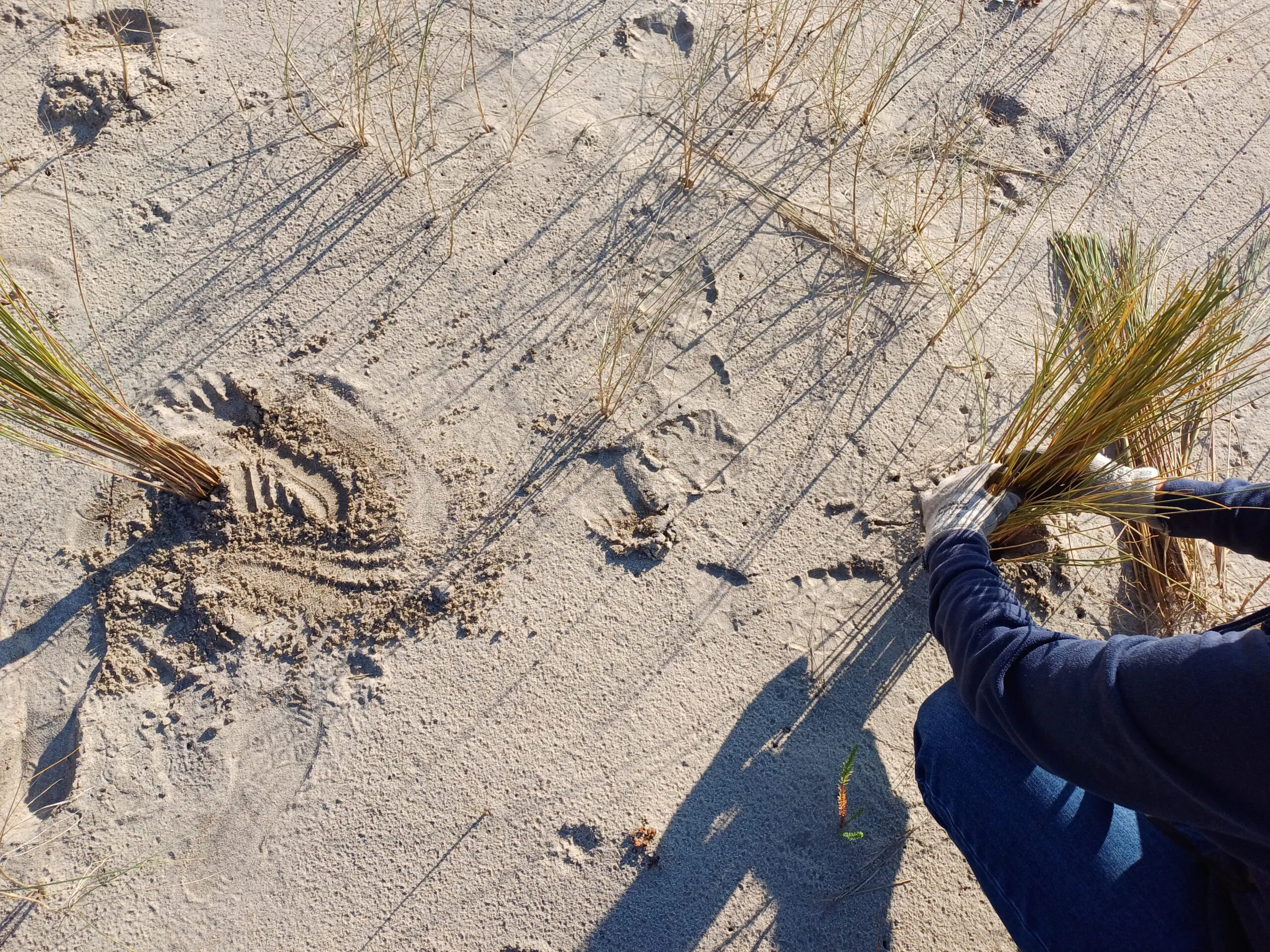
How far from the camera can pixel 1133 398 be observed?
4.45ft

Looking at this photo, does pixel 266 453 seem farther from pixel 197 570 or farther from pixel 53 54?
pixel 53 54

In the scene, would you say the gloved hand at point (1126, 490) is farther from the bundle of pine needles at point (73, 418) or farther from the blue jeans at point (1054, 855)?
the bundle of pine needles at point (73, 418)

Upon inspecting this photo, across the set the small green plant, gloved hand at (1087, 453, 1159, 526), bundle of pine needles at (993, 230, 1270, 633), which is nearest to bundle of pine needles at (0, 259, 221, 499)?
the small green plant

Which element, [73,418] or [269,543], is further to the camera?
[269,543]

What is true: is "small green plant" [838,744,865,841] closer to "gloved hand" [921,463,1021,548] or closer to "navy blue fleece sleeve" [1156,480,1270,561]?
"gloved hand" [921,463,1021,548]

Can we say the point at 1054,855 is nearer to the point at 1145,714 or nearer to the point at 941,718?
the point at 941,718

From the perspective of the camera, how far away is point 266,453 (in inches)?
66.4

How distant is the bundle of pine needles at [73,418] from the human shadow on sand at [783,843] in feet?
3.76

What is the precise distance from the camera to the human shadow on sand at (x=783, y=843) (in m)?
1.43

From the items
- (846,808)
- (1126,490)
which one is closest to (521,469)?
(846,808)

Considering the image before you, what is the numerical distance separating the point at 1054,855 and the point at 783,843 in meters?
0.46

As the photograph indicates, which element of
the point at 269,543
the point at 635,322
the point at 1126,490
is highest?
the point at 1126,490

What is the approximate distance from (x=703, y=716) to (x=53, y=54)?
7.40 ft

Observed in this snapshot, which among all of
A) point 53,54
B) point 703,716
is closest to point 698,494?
point 703,716
